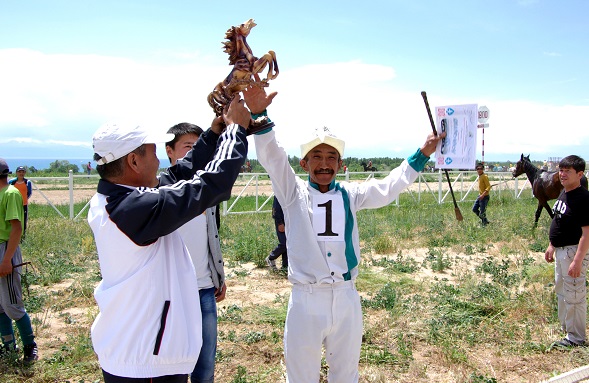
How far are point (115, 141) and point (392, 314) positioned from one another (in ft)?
13.3

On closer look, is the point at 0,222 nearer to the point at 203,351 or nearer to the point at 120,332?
the point at 203,351

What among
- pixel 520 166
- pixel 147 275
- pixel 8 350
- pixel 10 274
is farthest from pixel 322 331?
pixel 520 166

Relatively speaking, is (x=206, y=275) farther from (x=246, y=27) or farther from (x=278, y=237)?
(x=278, y=237)

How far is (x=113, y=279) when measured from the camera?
1.87 metres

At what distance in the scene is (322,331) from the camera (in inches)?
103

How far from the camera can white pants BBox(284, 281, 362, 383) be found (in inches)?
103

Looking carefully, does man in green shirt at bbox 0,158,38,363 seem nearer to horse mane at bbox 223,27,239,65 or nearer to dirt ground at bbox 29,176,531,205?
horse mane at bbox 223,27,239,65

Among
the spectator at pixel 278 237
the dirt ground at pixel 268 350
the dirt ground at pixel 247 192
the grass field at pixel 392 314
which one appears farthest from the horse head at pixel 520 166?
→ the spectator at pixel 278 237

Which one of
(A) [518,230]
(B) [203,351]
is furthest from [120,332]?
(A) [518,230]

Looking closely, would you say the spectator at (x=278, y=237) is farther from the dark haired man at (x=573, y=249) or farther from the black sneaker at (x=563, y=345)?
the black sneaker at (x=563, y=345)

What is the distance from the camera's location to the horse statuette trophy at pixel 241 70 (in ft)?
7.57

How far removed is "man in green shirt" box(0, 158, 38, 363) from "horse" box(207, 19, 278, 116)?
2.73 meters

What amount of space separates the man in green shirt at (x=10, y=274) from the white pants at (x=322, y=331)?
9.24ft

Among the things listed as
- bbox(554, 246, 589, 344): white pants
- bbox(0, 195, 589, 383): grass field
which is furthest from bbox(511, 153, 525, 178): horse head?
bbox(554, 246, 589, 344): white pants
